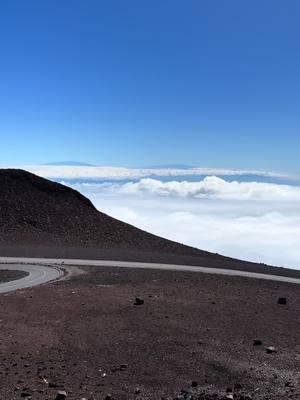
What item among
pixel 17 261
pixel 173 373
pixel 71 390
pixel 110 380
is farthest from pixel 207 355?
pixel 17 261

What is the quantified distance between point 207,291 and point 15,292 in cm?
964

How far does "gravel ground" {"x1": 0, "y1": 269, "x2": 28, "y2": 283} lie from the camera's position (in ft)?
98.7

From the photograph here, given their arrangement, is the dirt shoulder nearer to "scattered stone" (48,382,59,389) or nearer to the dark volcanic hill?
the dark volcanic hill

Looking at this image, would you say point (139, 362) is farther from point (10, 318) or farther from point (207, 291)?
point (207, 291)

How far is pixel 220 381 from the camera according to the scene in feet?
43.4

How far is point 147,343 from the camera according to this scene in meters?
16.5

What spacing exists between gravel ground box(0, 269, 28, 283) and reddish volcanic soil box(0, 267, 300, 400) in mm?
3848

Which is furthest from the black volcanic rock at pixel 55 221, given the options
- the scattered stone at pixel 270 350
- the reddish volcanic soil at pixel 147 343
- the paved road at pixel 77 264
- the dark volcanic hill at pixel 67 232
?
the scattered stone at pixel 270 350

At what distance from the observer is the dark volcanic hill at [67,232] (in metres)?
44.8

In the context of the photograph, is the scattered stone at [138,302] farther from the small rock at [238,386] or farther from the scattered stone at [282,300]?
the small rock at [238,386]

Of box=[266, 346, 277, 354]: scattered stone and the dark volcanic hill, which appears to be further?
the dark volcanic hill

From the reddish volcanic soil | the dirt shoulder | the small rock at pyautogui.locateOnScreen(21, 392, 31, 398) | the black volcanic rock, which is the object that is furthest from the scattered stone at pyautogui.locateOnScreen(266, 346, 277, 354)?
the black volcanic rock

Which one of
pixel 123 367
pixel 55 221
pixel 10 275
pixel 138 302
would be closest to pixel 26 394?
pixel 123 367

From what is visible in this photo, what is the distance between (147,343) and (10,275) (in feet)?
56.8
